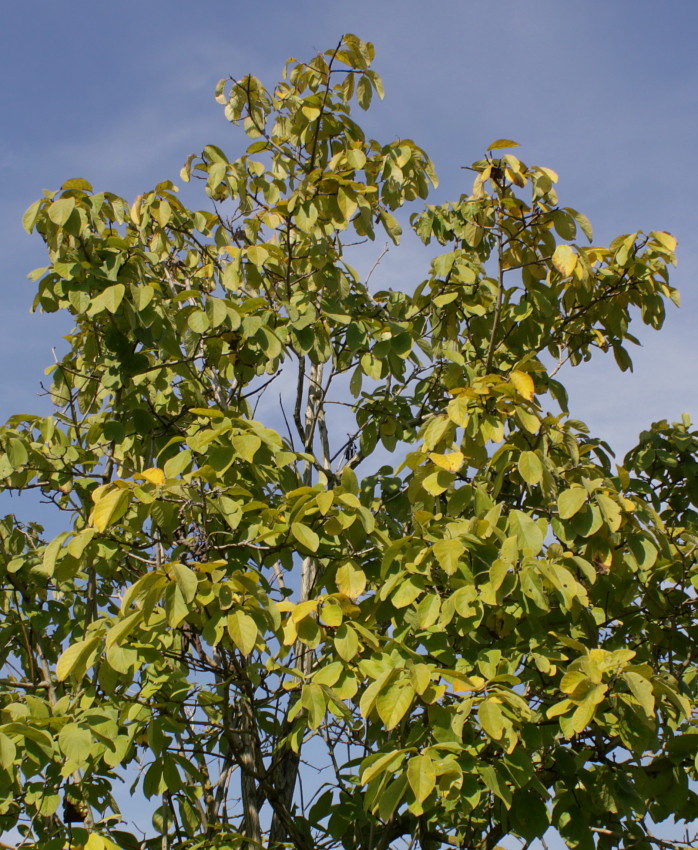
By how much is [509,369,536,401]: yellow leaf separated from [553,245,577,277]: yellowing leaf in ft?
1.91

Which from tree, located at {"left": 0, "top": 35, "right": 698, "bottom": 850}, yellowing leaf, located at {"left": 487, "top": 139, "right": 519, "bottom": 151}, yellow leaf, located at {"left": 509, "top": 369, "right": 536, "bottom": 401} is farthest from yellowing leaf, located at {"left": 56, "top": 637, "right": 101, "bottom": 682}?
yellowing leaf, located at {"left": 487, "top": 139, "right": 519, "bottom": 151}

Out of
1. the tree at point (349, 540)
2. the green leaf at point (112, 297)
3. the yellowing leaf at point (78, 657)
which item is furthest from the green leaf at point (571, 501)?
the green leaf at point (112, 297)

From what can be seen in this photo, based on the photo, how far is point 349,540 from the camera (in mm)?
2855

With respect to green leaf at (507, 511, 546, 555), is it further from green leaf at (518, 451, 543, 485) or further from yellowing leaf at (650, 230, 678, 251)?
yellowing leaf at (650, 230, 678, 251)

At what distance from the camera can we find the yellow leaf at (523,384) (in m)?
2.75

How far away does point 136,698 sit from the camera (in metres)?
2.80

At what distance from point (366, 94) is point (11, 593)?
288 cm

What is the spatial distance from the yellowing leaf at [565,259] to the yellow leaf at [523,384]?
1.91 feet

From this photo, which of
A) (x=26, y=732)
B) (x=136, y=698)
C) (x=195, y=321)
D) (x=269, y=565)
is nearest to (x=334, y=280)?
(x=195, y=321)

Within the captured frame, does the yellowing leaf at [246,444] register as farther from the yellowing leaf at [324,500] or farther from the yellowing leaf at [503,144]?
the yellowing leaf at [503,144]

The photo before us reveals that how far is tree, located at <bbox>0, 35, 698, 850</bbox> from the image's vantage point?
8.02 ft

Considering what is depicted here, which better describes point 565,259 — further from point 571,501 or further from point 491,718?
point 491,718

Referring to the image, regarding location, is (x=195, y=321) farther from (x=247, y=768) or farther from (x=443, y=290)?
(x=247, y=768)

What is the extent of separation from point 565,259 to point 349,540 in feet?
4.36
